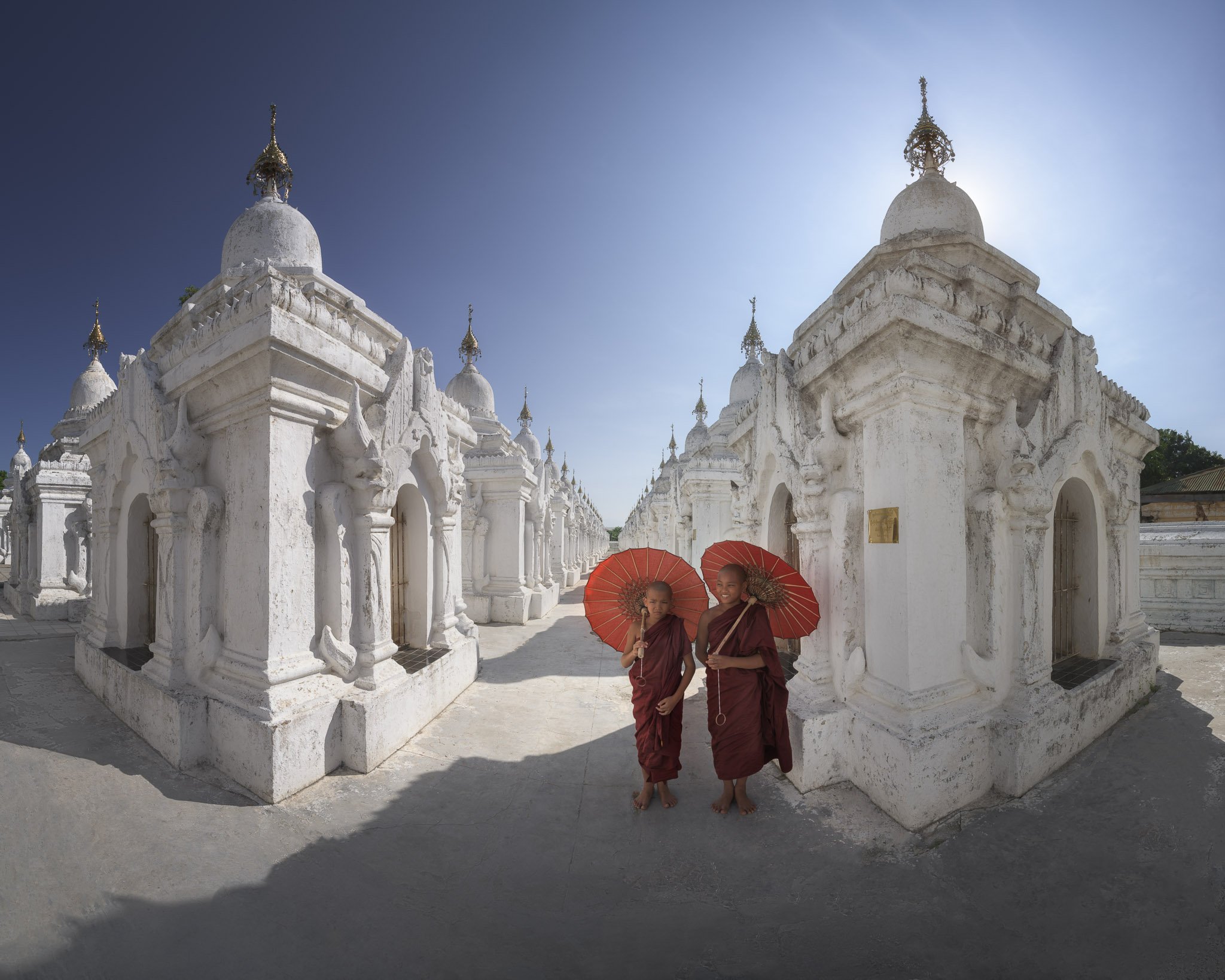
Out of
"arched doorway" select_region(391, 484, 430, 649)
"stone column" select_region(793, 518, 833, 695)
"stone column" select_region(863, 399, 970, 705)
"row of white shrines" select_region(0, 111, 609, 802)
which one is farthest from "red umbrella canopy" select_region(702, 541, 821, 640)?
"arched doorway" select_region(391, 484, 430, 649)

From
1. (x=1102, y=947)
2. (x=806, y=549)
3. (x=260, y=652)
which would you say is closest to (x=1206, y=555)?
(x=806, y=549)

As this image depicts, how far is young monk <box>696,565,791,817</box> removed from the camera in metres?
4.05

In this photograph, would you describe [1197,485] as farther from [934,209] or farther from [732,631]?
[732,631]

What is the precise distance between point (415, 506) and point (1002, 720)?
20.7 ft

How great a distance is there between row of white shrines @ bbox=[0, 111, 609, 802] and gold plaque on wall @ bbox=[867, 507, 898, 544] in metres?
4.44

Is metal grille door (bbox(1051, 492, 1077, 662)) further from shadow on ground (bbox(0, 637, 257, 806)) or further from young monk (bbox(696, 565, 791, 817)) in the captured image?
shadow on ground (bbox(0, 637, 257, 806))

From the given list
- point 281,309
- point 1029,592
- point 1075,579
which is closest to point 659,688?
point 1029,592

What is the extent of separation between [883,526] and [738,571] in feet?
3.90

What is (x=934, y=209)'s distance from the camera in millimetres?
6039

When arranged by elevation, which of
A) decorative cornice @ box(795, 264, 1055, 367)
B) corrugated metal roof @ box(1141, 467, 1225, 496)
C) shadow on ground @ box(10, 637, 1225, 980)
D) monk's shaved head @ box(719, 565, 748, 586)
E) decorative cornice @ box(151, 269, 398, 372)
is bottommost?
shadow on ground @ box(10, 637, 1225, 980)

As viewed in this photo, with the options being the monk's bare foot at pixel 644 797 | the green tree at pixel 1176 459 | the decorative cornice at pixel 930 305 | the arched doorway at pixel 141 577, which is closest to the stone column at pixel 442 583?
the arched doorway at pixel 141 577

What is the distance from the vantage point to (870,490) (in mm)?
4402

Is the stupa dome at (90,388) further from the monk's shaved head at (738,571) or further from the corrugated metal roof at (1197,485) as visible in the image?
Result: the corrugated metal roof at (1197,485)

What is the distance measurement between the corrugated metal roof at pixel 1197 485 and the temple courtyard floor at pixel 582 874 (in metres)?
28.9
